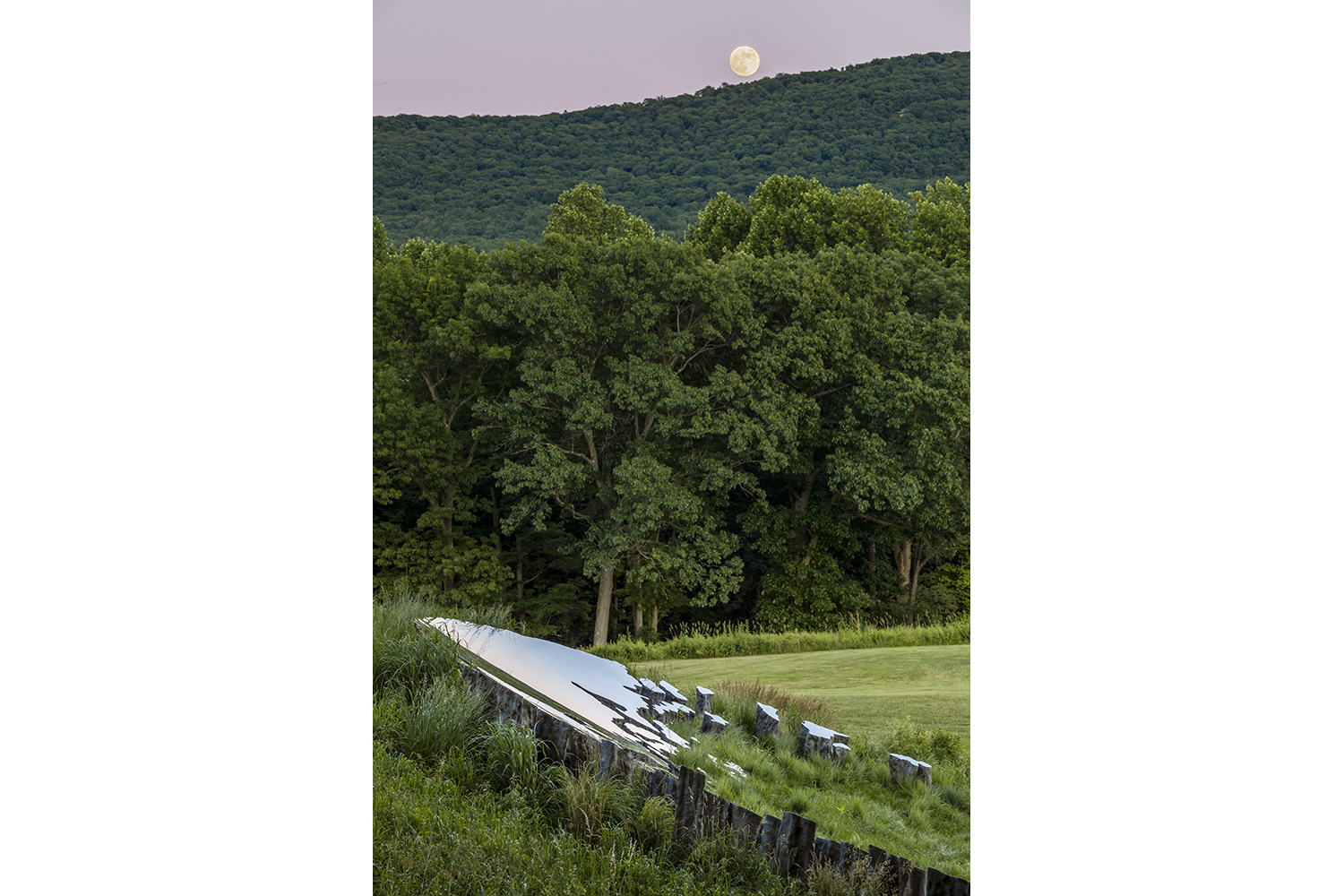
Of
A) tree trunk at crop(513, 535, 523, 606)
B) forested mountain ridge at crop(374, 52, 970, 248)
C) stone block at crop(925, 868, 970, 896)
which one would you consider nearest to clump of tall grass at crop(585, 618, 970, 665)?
tree trunk at crop(513, 535, 523, 606)

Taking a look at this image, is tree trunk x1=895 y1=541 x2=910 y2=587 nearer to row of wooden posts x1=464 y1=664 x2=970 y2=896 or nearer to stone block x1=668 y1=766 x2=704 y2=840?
row of wooden posts x1=464 y1=664 x2=970 y2=896

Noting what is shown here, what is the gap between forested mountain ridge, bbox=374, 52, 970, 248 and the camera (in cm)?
430

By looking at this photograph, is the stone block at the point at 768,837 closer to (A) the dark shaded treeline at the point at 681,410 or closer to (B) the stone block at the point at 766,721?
(B) the stone block at the point at 766,721

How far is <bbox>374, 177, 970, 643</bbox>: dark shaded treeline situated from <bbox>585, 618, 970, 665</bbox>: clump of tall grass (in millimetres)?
138

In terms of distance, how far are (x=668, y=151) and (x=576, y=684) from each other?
8.83ft

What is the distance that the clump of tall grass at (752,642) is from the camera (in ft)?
13.6

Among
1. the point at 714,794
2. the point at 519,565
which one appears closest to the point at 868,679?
the point at 714,794

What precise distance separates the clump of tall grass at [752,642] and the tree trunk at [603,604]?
0.06m

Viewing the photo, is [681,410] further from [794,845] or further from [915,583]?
[794,845]

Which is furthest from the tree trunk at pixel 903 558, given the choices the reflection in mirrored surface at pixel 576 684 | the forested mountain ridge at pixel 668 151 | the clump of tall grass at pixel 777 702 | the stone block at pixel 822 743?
the forested mountain ridge at pixel 668 151
